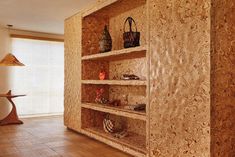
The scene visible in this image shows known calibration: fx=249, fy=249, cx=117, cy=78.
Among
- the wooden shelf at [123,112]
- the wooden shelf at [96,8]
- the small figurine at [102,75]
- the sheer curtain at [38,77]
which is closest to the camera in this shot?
the wooden shelf at [123,112]

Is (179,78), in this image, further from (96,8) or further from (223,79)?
(96,8)

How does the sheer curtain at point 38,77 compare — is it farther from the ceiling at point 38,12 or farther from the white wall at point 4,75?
the ceiling at point 38,12

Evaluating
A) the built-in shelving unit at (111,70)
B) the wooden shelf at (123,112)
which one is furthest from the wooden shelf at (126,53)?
the wooden shelf at (123,112)

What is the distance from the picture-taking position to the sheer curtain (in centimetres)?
581

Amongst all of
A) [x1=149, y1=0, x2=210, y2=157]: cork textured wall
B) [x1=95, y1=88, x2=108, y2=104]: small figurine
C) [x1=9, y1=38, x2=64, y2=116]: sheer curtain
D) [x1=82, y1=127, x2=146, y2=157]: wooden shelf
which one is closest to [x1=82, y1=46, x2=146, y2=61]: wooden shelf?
[x1=149, y1=0, x2=210, y2=157]: cork textured wall

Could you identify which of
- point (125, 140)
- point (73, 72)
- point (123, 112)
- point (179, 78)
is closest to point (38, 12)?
point (73, 72)

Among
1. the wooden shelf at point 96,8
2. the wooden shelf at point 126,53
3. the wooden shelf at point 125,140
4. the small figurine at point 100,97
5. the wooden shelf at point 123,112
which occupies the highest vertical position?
the wooden shelf at point 96,8

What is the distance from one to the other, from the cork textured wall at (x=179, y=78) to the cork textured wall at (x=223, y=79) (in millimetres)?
53

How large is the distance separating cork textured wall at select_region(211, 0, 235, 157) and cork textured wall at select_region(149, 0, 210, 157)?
0.17 feet

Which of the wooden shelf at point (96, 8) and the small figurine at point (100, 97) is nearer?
the wooden shelf at point (96, 8)

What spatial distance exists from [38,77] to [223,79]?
16.3 ft

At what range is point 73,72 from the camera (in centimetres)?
409

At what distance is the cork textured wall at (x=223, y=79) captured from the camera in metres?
1.89

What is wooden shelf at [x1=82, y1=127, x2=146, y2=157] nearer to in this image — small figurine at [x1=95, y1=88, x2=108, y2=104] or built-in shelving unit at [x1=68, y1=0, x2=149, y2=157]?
built-in shelving unit at [x1=68, y1=0, x2=149, y2=157]
